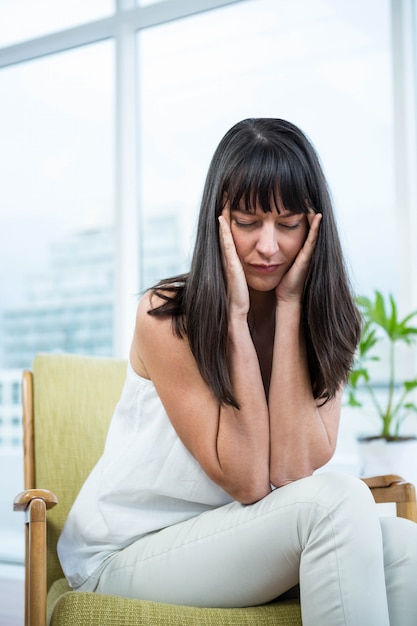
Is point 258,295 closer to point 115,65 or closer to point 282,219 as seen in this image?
point 282,219

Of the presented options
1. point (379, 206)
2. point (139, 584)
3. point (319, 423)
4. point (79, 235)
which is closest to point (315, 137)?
point (379, 206)

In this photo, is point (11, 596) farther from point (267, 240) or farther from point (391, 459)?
point (267, 240)

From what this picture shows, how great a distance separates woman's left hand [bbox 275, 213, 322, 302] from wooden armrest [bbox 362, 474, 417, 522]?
39 centimetres

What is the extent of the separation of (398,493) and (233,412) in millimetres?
384

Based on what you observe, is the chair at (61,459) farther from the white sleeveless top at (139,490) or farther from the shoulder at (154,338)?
the shoulder at (154,338)

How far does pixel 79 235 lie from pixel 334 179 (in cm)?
→ 116

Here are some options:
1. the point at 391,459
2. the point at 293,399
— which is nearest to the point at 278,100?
the point at 391,459

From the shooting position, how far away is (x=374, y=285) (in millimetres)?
2498

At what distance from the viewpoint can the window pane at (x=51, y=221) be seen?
3.09 m

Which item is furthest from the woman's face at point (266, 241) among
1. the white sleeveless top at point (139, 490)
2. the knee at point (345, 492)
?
the knee at point (345, 492)

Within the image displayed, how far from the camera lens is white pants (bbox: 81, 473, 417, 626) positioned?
101cm

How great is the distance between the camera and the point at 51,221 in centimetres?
318

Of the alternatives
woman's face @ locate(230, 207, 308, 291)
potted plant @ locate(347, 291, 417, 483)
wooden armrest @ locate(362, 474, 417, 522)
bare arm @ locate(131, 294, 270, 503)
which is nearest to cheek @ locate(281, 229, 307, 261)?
woman's face @ locate(230, 207, 308, 291)

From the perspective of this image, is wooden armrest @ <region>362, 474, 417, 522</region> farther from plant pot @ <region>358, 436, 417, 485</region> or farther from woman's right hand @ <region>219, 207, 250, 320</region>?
plant pot @ <region>358, 436, 417, 485</region>
